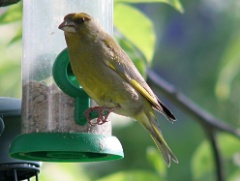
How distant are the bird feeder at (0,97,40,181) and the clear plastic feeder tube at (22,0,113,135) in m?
0.09

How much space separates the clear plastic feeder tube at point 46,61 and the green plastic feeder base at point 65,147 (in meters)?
0.14

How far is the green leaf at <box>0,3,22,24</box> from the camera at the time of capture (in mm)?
6770

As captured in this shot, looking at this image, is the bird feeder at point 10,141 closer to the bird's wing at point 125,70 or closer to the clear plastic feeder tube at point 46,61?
the clear plastic feeder tube at point 46,61

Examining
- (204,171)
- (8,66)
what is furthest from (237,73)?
(8,66)

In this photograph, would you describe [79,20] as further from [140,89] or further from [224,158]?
[224,158]

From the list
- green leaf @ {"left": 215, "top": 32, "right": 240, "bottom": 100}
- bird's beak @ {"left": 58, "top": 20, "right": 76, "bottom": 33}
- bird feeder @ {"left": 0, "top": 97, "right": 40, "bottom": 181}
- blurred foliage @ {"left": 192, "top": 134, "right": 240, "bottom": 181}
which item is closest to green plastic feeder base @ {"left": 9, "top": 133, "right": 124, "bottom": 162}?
bird feeder @ {"left": 0, "top": 97, "right": 40, "bottom": 181}

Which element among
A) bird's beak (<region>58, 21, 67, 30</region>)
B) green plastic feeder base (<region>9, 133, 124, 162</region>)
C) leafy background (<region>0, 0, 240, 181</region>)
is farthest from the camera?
leafy background (<region>0, 0, 240, 181</region>)

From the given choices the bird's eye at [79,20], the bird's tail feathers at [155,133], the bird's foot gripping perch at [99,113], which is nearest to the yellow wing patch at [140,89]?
the bird's tail feathers at [155,133]

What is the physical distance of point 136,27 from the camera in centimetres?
688

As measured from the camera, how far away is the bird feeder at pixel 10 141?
652cm

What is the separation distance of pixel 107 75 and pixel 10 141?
0.77 meters

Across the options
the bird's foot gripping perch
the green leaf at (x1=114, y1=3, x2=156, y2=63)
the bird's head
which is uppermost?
the bird's head

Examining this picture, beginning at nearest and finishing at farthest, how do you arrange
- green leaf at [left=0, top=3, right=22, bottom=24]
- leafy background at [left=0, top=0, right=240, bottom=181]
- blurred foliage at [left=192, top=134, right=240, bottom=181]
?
green leaf at [left=0, top=3, right=22, bottom=24]
leafy background at [left=0, top=0, right=240, bottom=181]
blurred foliage at [left=192, top=134, right=240, bottom=181]

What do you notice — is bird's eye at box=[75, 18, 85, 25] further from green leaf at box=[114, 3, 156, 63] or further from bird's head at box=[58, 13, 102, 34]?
green leaf at box=[114, 3, 156, 63]
